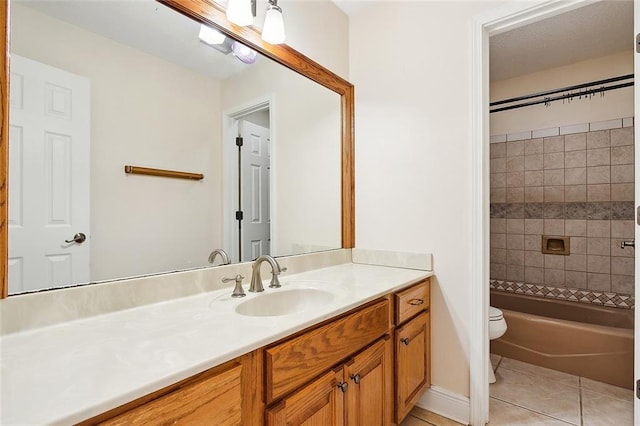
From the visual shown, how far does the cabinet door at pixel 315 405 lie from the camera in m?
0.86

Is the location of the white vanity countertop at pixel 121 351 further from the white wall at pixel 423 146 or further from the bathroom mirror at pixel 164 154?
the white wall at pixel 423 146

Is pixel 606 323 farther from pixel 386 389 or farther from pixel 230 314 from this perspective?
pixel 230 314

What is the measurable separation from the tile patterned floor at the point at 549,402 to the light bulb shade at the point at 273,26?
1.97 meters

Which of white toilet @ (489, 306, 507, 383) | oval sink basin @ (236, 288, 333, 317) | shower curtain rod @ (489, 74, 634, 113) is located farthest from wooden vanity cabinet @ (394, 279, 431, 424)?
shower curtain rod @ (489, 74, 634, 113)

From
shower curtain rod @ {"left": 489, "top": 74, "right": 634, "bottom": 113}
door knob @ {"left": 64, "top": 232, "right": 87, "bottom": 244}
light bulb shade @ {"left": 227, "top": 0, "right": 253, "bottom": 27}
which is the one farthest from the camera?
shower curtain rod @ {"left": 489, "top": 74, "right": 634, "bottom": 113}

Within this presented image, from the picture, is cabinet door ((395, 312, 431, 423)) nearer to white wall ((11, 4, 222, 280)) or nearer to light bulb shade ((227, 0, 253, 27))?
white wall ((11, 4, 222, 280))

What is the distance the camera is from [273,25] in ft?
4.54

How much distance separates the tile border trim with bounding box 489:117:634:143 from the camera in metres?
2.45

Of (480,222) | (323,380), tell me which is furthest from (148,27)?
(480,222)

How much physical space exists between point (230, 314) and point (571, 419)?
1.86 meters

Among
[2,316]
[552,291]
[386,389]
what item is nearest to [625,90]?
[552,291]

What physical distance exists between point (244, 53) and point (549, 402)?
2.46 metres

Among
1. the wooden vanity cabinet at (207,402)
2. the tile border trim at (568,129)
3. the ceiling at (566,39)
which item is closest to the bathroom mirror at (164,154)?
the wooden vanity cabinet at (207,402)

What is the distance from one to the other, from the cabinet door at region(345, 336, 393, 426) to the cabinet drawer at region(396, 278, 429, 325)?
0.49ft
